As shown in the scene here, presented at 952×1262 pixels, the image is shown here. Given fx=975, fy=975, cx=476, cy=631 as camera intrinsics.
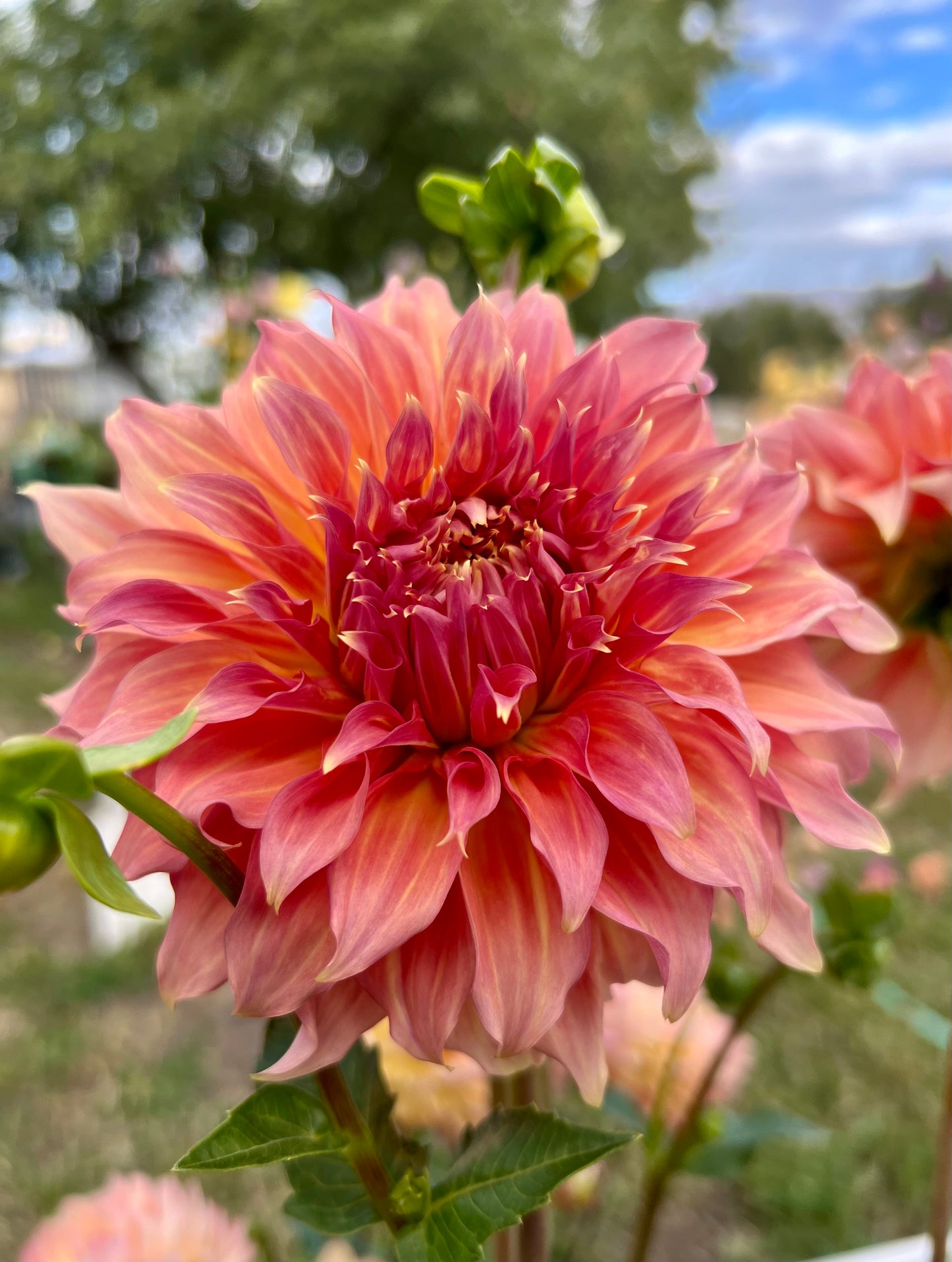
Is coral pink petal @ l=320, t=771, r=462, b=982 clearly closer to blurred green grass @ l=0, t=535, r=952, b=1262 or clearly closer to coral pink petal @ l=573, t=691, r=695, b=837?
coral pink petal @ l=573, t=691, r=695, b=837

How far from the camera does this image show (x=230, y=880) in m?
0.19

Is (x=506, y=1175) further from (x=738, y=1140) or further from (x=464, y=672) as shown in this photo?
(x=738, y=1140)

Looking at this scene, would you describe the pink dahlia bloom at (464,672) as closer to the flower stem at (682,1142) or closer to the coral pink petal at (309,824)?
the coral pink petal at (309,824)

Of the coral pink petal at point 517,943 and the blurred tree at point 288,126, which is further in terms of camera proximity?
the blurred tree at point 288,126

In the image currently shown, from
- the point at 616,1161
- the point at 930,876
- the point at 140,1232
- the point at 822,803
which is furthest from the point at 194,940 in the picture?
the point at 930,876

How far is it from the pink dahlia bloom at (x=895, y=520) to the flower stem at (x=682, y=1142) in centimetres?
9

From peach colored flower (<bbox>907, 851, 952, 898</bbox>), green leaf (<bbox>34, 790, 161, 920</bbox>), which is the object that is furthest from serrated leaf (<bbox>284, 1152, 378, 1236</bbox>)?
peach colored flower (<bbox>907, 851, 952, 898</bbox>)

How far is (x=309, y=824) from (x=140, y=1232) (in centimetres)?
27

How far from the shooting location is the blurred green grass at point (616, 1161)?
947mm

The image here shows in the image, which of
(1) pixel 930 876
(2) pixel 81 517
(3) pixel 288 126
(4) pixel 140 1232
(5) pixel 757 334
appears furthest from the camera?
(5) pixel 757 334

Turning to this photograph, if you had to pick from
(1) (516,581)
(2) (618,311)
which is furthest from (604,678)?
(2) (618,311)

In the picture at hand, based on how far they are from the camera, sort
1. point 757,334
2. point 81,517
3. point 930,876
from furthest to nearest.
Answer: point 757,334, point 930,876, point 81,517

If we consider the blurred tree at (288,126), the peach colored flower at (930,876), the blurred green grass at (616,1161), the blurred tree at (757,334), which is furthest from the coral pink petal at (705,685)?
the blurred tree at (757,334)

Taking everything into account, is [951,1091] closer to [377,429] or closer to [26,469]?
[377,429]
